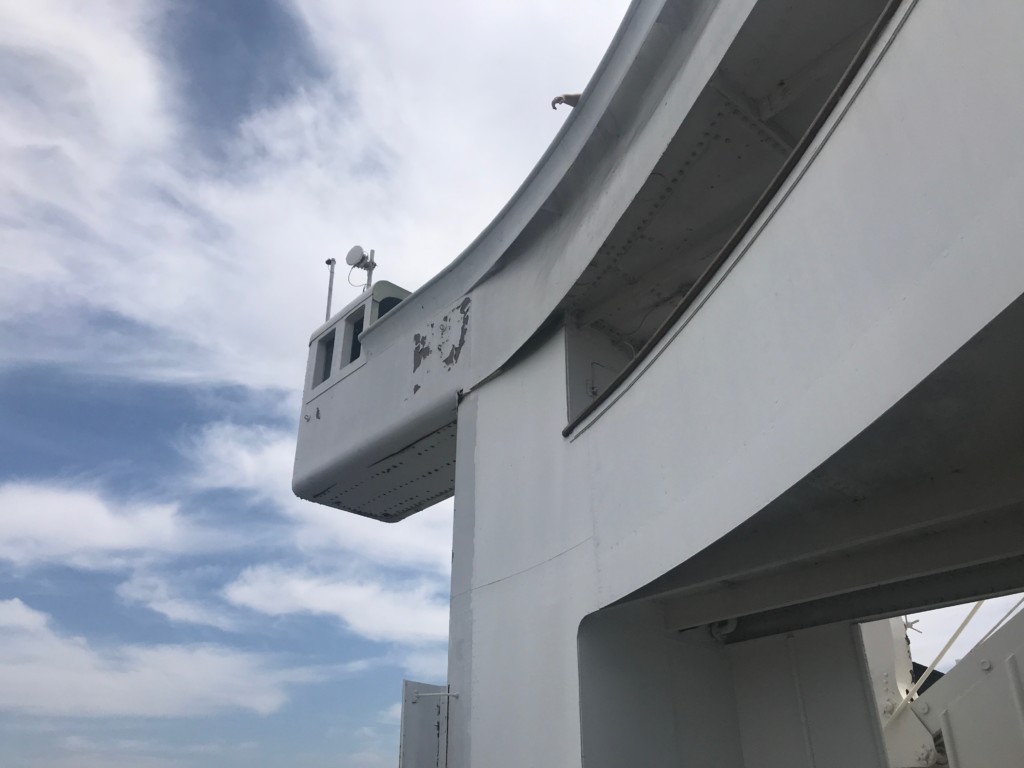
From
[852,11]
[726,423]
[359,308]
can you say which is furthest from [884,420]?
[359,308]

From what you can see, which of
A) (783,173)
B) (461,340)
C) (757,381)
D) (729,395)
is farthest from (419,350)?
(783,173)

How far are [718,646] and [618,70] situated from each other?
5.63 m

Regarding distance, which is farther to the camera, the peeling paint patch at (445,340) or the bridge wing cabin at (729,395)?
the peeling paint patch at (445,340)

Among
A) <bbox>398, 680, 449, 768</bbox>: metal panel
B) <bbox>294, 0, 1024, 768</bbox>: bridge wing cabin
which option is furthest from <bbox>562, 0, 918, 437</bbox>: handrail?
<bbox>398, 680, 449, 768</bbox>: metal panel

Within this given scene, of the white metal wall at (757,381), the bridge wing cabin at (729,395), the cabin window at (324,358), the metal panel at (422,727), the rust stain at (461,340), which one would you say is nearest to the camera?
the white metal wall at (757,381)

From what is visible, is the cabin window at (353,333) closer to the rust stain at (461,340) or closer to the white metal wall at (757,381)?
the rust stain at (461,340)

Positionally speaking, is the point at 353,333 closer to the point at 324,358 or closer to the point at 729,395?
the point at 324,358

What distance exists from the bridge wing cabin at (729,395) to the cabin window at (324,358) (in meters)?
1.08

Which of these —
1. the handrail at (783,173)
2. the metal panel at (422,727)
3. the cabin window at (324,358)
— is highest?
the cabin window at (324,358)

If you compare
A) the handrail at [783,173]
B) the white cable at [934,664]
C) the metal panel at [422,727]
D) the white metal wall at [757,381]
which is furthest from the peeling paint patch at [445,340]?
the white cable at [934,664]

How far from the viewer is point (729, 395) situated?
461 cm

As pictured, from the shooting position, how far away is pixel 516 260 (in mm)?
8469

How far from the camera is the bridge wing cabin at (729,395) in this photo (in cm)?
313

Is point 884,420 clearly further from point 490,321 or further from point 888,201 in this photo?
point 490,321
